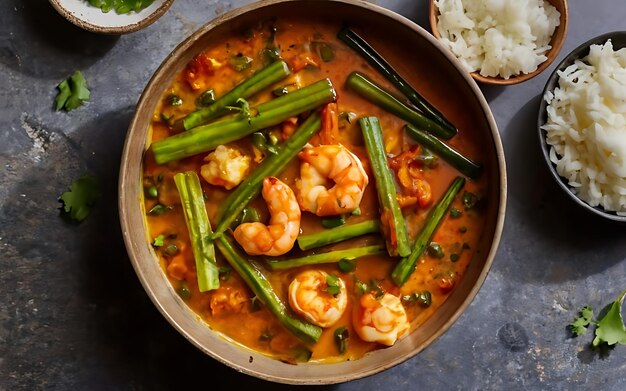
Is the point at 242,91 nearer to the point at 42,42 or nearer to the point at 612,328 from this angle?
the point at 42,42

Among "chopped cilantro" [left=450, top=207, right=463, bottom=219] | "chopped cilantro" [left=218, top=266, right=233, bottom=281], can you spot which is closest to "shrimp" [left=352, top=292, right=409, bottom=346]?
"chopped cilantro" [left=450, top=207, right=463, bottom=219]

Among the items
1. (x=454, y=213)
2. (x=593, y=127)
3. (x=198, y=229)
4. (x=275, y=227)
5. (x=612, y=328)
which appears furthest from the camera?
(x=612, y=328)

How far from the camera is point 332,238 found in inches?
123

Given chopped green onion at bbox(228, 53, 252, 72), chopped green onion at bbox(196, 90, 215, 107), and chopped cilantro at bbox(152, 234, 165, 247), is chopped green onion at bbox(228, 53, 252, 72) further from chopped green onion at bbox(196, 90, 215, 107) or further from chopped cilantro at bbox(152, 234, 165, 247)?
chopped cilantro at bbox(152, 234, 165, 247)

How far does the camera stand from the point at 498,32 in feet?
11.3

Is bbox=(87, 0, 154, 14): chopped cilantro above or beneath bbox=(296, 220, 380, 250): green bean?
above

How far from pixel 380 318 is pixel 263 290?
17.9 inches

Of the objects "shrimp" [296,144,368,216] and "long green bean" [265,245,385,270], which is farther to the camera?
"long green bean" [265,245,385,270]

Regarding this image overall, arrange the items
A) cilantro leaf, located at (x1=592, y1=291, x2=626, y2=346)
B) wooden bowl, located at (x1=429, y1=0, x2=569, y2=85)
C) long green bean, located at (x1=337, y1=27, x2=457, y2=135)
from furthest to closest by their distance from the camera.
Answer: cilantro leaf, located at (x1=592, y1=291, x2=626, y2=346) < wooden bowl, located at (x1=429, y1=0, x2=569, y2=85) < long green bean, located at (x1=337, y1=27, x2=457, y2=135)

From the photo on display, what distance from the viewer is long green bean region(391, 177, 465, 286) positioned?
10.3ft

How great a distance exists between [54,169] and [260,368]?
120cm

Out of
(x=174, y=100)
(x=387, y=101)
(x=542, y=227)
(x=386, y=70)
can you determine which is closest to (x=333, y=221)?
(x=387, y=101)

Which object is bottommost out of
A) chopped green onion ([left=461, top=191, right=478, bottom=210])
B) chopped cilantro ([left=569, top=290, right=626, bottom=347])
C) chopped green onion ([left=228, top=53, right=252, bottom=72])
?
chopped cilantro ([left=569, top=290, right=626, bottom=347])

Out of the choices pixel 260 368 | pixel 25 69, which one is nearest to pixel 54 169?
pixel 25 69
